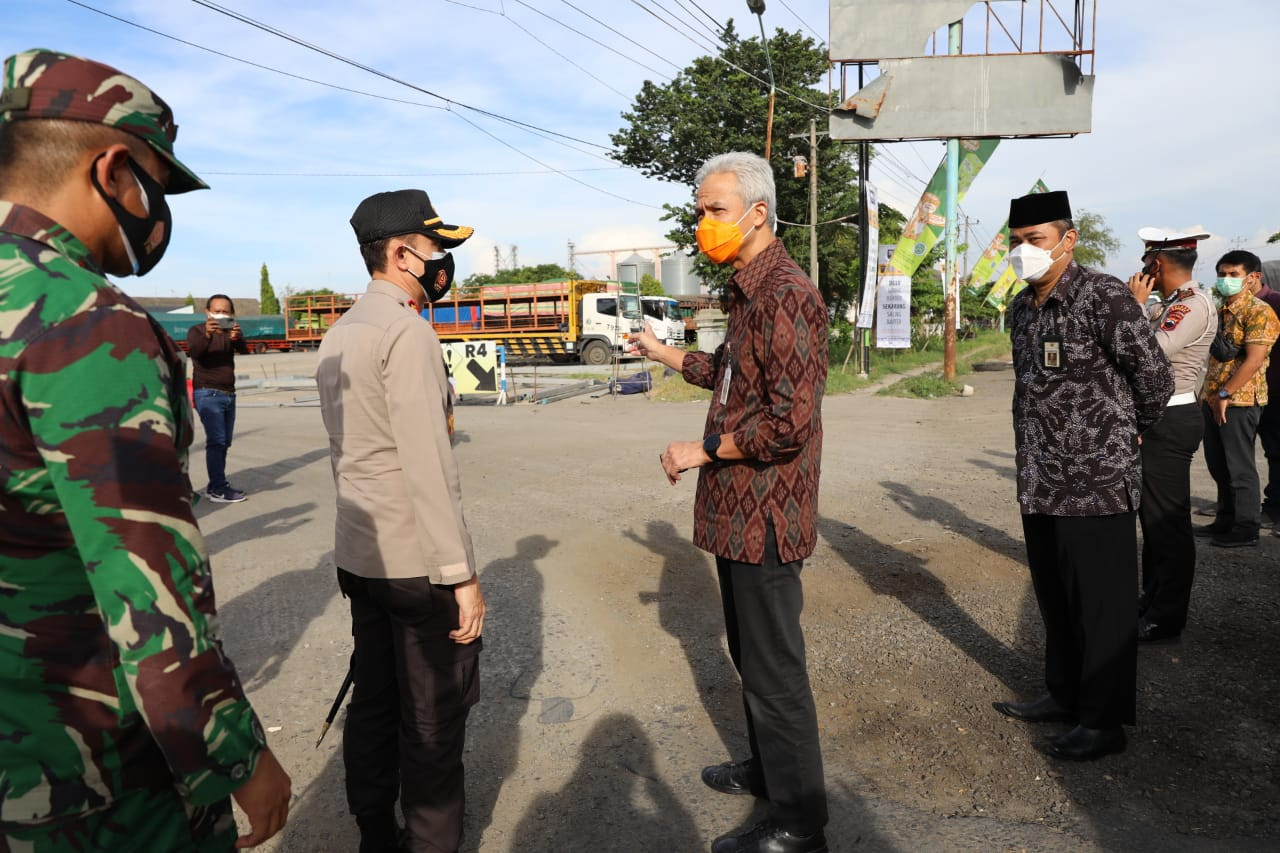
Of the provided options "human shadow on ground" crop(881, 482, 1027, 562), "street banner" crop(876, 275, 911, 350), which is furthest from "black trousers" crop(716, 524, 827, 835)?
"street banner" crop(876, 275, 911, 350)

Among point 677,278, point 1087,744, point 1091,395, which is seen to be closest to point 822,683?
point 1087,744

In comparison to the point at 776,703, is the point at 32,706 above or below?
above

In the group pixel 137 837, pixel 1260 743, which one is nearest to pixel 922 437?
pixel 1260 743

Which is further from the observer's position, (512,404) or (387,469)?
(512,404)

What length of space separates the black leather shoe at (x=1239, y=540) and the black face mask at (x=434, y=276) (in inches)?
220

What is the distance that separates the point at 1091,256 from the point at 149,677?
54814 millimetres

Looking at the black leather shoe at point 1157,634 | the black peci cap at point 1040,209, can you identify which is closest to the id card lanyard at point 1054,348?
the black peci cap at point 1040,209

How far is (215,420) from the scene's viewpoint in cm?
775

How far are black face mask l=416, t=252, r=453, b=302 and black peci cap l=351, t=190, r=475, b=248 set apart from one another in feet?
0.31

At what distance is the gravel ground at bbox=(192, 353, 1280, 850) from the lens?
9.20 ft

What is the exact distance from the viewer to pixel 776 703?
2.54 metres

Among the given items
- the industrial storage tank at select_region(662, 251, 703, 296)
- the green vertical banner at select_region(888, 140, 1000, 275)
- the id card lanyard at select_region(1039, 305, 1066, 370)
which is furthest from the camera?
the industrial storage tank at select_region(662, 251, 703, 296)

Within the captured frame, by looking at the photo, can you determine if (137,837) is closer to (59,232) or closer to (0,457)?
(0,457)

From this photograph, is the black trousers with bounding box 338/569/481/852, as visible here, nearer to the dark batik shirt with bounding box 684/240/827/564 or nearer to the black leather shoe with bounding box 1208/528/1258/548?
the dark batik shirt with bounding box 684/240/827/564
